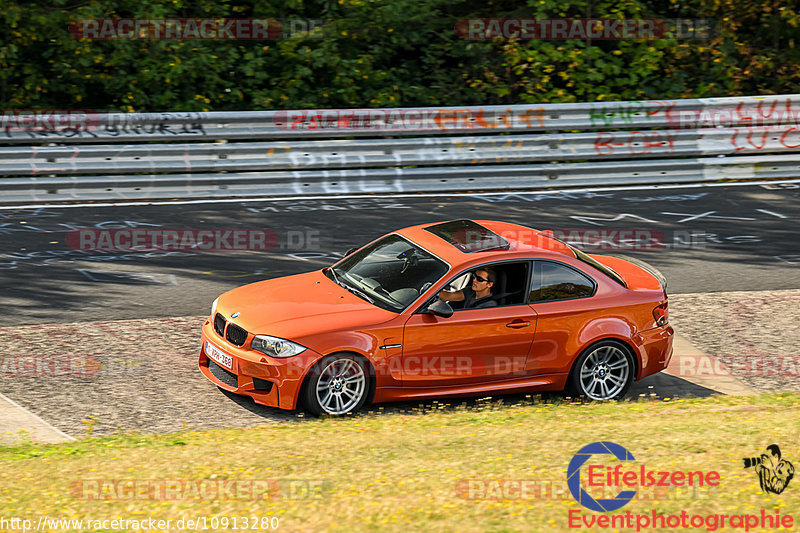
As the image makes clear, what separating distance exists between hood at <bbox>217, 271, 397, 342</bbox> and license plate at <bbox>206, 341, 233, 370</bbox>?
0.29m

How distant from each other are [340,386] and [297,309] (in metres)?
0.80

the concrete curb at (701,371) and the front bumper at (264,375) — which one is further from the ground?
the front bumper at (264,375)

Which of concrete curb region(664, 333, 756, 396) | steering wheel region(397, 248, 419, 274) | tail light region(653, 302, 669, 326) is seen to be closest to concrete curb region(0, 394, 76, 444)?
steering wheel region(397, 248, 419, 274)

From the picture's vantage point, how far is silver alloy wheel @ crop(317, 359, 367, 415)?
8.01 metres

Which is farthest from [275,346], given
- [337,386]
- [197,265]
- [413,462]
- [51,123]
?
[51,123]

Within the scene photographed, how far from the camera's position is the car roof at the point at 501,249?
8648mm

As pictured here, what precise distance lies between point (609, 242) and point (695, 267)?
4.39 ft

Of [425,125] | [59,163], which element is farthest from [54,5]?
[425,125]

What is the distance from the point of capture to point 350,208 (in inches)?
576

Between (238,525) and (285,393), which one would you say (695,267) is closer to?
(285,393)
